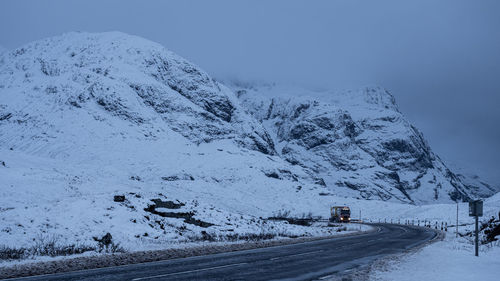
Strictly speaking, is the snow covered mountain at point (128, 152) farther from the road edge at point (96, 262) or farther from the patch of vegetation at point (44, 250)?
the road edge at point (96, 262)

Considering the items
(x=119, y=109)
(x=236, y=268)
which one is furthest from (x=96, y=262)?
(x=119, y=109)

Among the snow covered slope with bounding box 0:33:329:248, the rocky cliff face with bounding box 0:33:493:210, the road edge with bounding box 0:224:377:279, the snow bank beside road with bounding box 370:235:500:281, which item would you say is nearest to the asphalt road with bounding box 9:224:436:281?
the road edge with bounding box 0:224:377:279

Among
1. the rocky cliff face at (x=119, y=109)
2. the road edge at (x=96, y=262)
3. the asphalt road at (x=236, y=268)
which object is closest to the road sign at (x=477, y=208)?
the asphalt road at (x=236, y=268)

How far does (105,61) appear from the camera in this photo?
158375 mm

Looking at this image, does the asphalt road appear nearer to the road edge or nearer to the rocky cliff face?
the road edge

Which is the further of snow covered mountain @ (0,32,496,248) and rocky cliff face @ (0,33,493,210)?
rocky cliff face @ (0,33,493,210)

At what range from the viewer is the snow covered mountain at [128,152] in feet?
82.0

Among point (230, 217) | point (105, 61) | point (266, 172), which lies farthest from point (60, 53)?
point (230, 217)

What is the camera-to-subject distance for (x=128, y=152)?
102 metres

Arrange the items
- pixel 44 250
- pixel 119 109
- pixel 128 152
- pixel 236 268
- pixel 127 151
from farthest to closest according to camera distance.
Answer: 1. pixel 119 109
2. pixel 127 151
3. pixel 128 152
4. pixel 44 250
5. pixel 236 268

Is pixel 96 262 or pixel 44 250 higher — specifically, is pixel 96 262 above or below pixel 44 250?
above

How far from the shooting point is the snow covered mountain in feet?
82.0

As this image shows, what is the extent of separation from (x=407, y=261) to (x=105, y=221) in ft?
52.6

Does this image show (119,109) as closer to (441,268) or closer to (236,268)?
(236,268)
